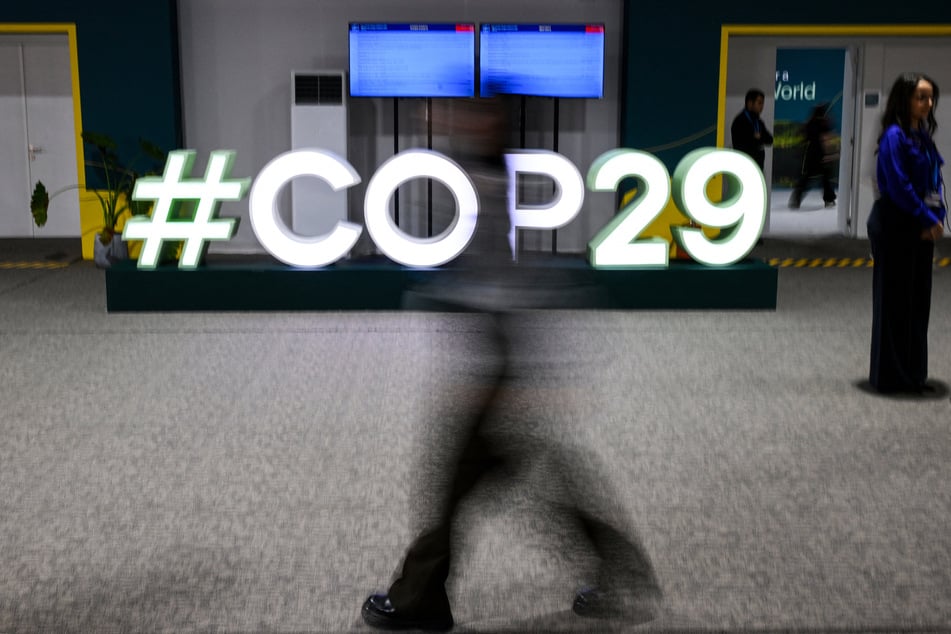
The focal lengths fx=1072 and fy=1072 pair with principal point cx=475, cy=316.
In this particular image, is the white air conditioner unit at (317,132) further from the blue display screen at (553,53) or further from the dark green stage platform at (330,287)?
the dark green stage platform at (330,287)

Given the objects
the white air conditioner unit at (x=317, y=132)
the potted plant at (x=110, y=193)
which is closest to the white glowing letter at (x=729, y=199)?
the white air conditioner unit at (x=317, y=132)

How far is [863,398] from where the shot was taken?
510 centimetres

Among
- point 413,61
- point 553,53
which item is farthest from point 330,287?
point 553,53

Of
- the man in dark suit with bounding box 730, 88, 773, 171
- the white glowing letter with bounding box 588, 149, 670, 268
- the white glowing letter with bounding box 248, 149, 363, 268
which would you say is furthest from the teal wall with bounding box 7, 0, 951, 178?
the white glowing letter with bounding box 248, 149, 363, 268

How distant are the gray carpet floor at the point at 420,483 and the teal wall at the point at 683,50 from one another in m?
4.12

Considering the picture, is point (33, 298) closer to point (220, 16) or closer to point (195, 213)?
point (195, 213)

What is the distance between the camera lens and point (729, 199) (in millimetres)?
7297

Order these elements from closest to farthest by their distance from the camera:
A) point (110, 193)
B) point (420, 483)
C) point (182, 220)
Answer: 1. point (420, 483)
2. point (182, 220)
3. point (110, 193)

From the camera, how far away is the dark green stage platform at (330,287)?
733 cm

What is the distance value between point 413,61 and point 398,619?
7.49 metres

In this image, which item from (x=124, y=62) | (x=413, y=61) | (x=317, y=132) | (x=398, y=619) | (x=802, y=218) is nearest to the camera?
(x=398, y=619)

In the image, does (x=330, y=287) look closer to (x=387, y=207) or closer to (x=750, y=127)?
(x=387, y=207)

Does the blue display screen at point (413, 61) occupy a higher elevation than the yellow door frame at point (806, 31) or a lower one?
lower

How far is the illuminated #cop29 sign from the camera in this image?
711cm
